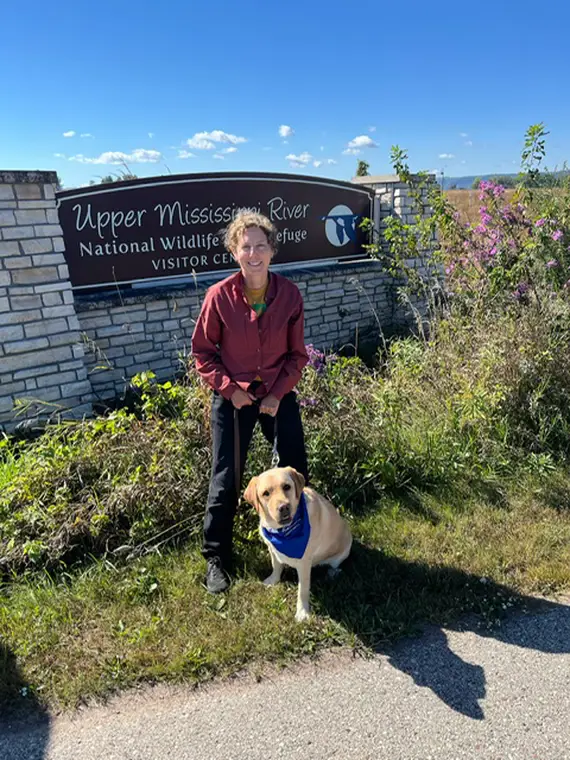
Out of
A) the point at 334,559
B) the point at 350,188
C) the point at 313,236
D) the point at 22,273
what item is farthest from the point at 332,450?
the point at 350,188

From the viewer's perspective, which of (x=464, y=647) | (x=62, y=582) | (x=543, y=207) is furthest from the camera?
(x=543, y=207)

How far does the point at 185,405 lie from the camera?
4.01 meters

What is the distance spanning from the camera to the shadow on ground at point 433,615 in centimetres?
237

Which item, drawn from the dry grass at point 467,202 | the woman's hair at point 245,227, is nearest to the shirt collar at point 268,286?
the woman's hair at point 245,227

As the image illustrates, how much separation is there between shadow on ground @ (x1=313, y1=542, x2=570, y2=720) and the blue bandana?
402mm

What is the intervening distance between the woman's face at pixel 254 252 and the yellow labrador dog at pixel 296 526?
1047mm

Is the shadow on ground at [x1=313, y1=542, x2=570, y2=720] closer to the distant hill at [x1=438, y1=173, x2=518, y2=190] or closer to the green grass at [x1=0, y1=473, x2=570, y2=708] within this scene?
the green grass at [x1=0, y1=473, x2=570, y2=708]

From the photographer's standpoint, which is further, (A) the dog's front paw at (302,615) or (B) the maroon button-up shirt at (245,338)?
(B) the maroon button-up shirt at (245,338)

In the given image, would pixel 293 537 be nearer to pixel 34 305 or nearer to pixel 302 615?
pixel 302 615

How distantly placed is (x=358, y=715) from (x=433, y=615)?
2.35 ft

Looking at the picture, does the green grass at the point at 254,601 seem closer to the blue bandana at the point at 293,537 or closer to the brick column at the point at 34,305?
the blue bandana at the point at 293,537

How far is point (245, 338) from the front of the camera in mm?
2846

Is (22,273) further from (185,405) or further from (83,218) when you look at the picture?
(185,405)

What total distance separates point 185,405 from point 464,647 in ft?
8.07
